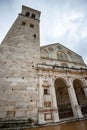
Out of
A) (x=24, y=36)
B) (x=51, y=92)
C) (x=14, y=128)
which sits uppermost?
(x=24, y=36)

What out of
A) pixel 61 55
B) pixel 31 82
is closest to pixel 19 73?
pixel 31 82

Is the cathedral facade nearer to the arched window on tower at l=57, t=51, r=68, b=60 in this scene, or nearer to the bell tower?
the bell tower

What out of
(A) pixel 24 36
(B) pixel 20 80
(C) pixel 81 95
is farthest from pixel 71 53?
(B) pixel 20 80

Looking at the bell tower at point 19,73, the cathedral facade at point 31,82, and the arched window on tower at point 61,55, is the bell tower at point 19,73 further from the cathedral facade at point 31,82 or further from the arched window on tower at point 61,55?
the arched window on tower at point 61,55

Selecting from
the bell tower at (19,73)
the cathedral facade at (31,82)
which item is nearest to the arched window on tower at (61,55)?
the cathedral facade at (31,82)

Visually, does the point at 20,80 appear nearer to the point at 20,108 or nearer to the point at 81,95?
the point at 20,108

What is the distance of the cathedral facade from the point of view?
760 cm

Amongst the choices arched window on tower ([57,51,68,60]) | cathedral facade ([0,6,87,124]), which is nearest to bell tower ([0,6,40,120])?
cathedral facade ([0,6,87,124])

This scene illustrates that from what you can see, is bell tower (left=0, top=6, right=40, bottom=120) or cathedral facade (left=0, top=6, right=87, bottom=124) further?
cathedral facade (left=0, top=6, right=87, bottom=124)

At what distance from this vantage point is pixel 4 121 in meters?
6.53

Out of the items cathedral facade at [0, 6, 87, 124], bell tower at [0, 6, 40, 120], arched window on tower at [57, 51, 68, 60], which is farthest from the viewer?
arched window on tower at [57, 51, 68, 60]

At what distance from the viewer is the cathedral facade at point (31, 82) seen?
760 cm

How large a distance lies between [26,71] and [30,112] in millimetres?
4420

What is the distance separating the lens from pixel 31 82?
31.0 feet
